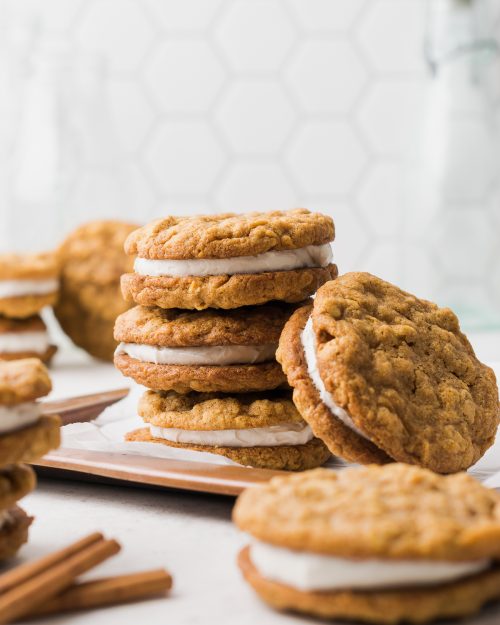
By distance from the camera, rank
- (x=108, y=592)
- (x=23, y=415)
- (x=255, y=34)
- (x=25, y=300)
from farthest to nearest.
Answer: (x=255, y=34), (x=25, y=300), (x=23, y=415), (x=108, y=592)

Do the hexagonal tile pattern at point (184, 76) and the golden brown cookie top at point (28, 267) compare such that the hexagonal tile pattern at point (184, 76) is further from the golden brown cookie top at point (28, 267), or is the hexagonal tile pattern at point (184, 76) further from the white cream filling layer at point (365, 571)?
the white cream filling layer at point (365, 571)

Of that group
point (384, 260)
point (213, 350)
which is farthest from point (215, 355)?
point (384, 260)

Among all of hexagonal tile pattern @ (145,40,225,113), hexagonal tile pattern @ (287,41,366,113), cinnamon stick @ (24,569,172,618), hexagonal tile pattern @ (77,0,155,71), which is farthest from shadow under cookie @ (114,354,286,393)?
hexagonal tile pattern @ (77,0,155,71)

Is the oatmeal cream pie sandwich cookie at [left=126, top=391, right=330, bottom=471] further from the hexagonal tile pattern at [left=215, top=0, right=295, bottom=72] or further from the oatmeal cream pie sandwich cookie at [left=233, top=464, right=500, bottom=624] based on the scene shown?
the hexagonal tile pattern at [left=215, top=0, right=295, bottom=72]

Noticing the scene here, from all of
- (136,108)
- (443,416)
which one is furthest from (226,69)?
(443,416)

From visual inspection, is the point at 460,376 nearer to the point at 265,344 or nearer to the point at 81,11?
the point at 265,344

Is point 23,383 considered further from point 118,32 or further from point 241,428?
point 118,32

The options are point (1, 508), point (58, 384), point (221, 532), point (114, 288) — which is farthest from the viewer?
point (114, 288)
